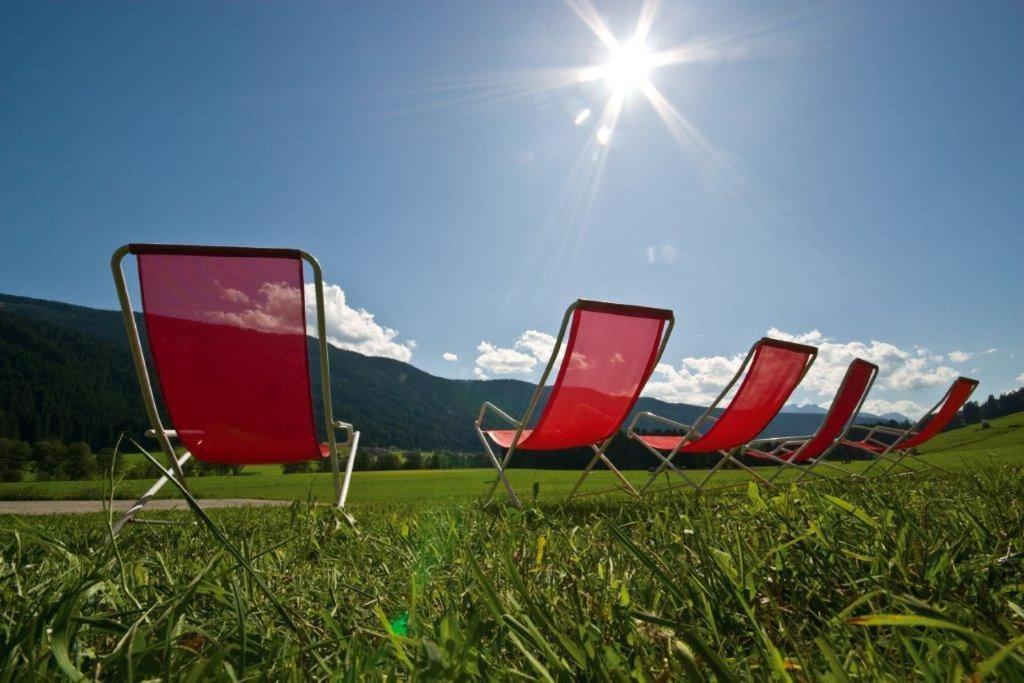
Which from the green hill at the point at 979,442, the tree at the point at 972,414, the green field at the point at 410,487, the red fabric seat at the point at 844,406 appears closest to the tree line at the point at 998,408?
the tree at the point at 972,414

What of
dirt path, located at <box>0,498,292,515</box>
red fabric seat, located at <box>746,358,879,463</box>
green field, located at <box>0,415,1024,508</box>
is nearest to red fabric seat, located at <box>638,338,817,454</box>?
red fabric seat, located at <box>746,358,879,463</box>

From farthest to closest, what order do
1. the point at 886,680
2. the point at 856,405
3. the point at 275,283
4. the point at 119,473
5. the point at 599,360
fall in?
the point at 856,405, the point at 599,360, the point at 275,283, the point at 119,473, the point at 886,680

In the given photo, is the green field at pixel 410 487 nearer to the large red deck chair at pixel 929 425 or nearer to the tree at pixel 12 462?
the large red deck chair at pixel 929 425

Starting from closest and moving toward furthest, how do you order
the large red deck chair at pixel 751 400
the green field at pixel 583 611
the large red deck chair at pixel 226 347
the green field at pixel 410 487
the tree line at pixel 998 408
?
the green field at pixel 583 611, the large red deck chair at pixel 226 347, the large red deck chair at pixel 751 400, the green field at pixel 410 487, the tree line at pixel 998 408

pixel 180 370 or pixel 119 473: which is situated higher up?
pixel 180 370

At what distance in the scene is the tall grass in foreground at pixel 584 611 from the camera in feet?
1.74

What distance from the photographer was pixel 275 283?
2629mm

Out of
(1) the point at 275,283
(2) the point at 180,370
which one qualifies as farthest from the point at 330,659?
(2) the point at 180,370

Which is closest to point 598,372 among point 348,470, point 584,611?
point 348,470

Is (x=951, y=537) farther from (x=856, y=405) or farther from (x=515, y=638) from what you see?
(x=856, y=405)

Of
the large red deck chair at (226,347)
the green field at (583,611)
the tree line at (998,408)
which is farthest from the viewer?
the tree line at (998,408)

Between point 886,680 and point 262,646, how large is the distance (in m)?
0.73

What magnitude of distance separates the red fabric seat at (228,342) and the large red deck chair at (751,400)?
290 cm

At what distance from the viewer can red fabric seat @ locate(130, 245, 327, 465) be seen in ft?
8.40
